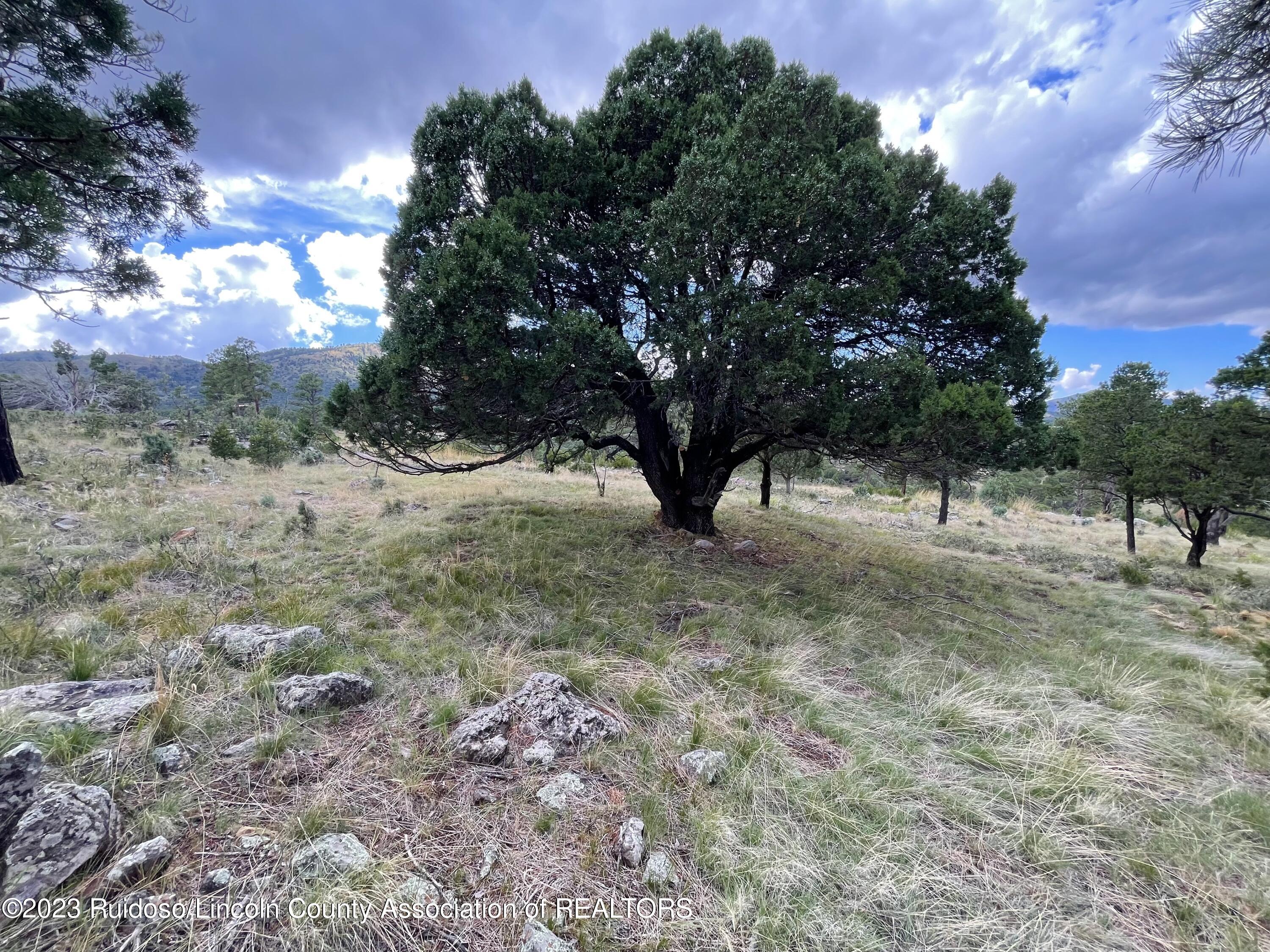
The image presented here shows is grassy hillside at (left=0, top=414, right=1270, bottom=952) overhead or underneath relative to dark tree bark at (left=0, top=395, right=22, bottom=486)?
underneath

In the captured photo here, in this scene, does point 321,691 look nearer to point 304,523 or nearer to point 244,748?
point 244,748

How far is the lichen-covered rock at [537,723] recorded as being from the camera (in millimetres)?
2717

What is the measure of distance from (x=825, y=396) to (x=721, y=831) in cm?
511

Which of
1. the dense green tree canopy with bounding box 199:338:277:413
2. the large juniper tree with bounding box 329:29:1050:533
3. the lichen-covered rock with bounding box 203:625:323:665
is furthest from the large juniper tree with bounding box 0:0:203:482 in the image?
the dense green tree canopy with bounding box 199:338:277:413

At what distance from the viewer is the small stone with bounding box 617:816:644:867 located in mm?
2088

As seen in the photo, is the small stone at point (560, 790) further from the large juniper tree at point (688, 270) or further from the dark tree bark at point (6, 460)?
the dark tree bark at point (6, 460)

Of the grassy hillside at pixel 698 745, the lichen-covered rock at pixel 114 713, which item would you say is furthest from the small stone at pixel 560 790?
the lichen-covered rock at pixel 114 713

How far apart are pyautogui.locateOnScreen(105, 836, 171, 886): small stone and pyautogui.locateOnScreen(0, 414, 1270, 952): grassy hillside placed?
0.07 metres

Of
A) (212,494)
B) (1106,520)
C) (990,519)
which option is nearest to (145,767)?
(212,494)

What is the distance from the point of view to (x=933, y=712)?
11.4 ft

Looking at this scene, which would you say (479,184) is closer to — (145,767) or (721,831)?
(145,767)

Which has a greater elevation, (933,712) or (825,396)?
(825,396)

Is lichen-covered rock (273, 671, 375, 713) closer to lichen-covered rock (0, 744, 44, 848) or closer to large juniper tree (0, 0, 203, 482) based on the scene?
lichen-covered rock (0, 744, 44, 848)

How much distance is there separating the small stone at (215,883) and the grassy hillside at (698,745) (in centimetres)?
5
